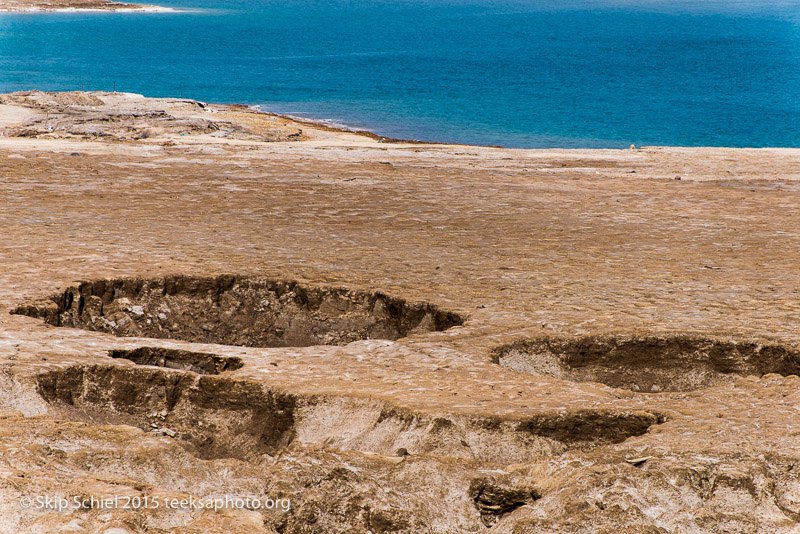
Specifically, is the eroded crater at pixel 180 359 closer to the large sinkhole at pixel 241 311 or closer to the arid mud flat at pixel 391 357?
the arid mud flat at pixel 391 357

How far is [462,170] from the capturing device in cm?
1284

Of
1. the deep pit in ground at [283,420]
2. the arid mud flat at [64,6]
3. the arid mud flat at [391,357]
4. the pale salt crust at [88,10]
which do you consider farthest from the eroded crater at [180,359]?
the arid mud flat at [64,6]

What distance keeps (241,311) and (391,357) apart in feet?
6.80

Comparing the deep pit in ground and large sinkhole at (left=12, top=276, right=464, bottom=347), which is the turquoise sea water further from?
the deep pit in ground

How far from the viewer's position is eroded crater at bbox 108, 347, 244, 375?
5441 millimetres

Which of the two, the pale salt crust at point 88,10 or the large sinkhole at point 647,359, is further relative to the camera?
the pale salt crust at point 88,10

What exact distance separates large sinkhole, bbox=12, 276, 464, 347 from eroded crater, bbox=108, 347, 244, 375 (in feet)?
3.99

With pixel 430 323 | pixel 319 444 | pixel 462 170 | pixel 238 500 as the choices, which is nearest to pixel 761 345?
pixel 430 323

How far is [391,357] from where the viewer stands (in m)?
5.48

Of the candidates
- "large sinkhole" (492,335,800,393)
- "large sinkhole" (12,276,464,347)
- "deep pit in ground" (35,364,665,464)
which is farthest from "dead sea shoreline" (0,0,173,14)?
"large sinkhole" (492,335,800,393)

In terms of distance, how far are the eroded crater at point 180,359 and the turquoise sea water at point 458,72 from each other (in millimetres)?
26053

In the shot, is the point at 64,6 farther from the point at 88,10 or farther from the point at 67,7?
the point at 88,10

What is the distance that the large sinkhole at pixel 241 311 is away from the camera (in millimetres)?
6633

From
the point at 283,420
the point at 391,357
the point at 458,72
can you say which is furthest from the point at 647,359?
the point at 458,72
